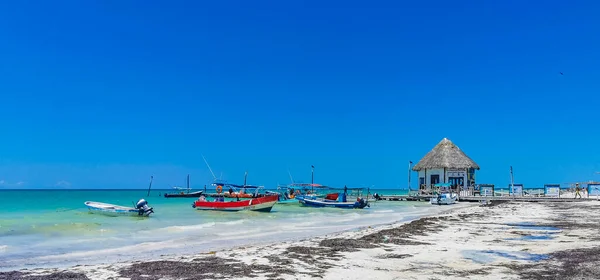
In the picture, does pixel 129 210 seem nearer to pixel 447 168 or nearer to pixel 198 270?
pixel 198 270

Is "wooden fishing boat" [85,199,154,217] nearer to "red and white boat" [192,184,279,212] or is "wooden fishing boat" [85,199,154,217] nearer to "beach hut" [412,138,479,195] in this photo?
"red and white boat" [192,184,279,212]

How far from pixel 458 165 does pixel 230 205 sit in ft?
83.4

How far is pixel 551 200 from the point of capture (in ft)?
128

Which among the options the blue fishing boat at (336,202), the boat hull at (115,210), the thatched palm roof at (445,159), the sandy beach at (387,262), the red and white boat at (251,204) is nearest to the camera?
the sandy beach at (387,262)

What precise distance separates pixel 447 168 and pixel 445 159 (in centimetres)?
92

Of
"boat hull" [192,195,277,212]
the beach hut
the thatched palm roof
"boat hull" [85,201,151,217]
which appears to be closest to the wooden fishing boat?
"boat hull" [85,201,151,217]

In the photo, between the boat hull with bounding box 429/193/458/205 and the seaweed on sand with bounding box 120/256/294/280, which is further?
the boat hull with bounding box 429/193/458/205

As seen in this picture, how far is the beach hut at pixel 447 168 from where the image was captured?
47.4 metres

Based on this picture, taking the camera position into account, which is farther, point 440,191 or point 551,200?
point 440,191

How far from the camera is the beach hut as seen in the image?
4744cm

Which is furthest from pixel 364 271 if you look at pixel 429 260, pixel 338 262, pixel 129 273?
pixel 129 273

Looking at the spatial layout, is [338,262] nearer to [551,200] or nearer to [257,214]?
[257,214]

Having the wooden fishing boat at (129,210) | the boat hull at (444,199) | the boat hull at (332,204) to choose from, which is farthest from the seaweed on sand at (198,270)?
the boat hull at (444,199)

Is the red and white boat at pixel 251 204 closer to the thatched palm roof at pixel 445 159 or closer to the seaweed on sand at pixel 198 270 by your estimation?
the seaweed on sand at pixel 198 270
